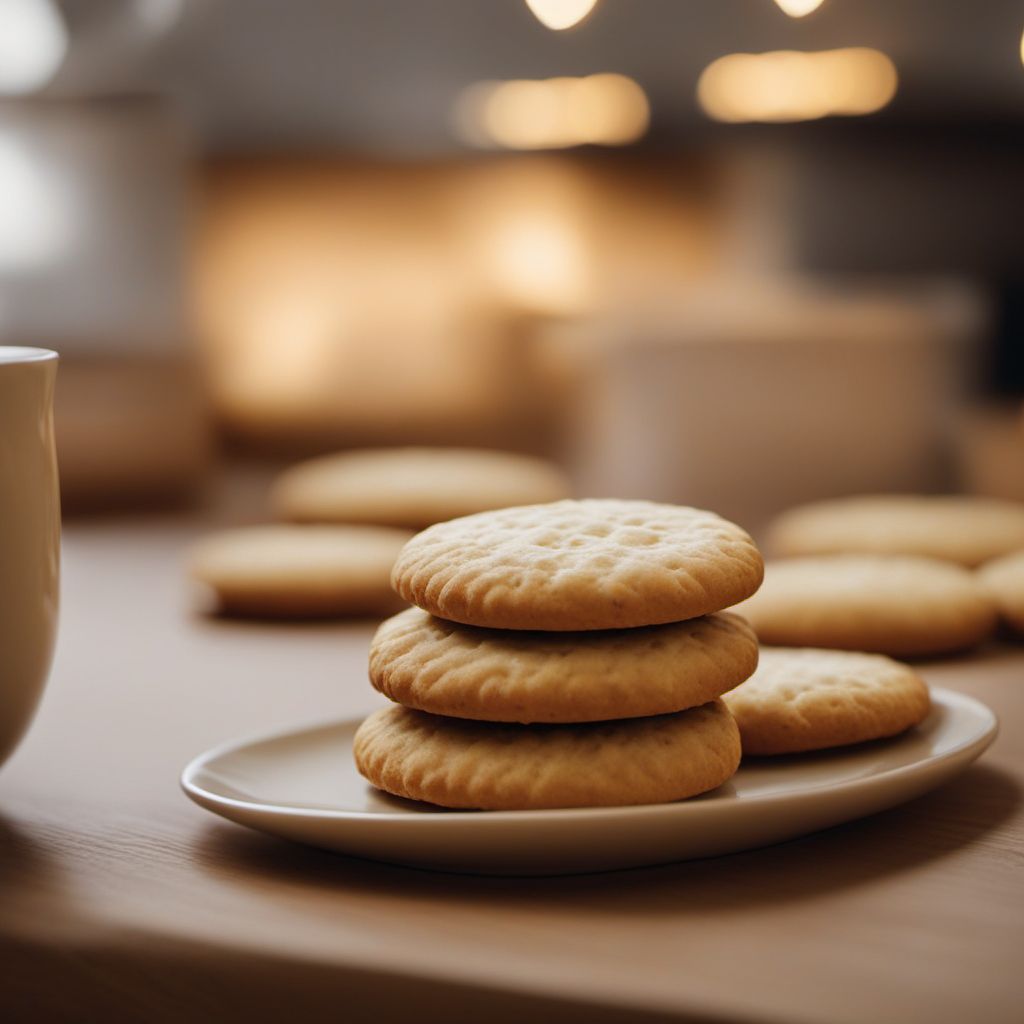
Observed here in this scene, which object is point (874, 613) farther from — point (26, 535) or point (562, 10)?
point (562, 10)

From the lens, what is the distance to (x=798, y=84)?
1576mm

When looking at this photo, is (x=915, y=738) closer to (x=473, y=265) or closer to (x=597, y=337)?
(x=597, y=337)

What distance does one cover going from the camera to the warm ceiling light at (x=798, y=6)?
1.31 m

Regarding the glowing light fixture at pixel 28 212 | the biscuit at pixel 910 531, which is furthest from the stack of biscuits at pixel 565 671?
the glowing light fixture at pixel 28 212

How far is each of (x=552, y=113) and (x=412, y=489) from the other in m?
0.71

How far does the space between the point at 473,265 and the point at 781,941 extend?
63.5 inches

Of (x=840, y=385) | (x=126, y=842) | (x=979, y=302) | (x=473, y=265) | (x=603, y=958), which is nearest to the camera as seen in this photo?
(x=603, y=958)

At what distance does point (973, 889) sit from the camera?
0.49m

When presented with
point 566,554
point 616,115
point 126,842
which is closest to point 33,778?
point 126,842

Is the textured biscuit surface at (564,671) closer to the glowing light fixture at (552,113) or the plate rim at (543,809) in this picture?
the plate rim at (543,809)

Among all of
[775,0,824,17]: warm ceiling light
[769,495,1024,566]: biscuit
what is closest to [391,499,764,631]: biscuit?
[769,495,1024,566]: biscuit

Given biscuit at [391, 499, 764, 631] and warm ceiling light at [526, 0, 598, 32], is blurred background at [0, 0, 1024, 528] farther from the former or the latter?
biscuit at [391, 499, 764, 631]

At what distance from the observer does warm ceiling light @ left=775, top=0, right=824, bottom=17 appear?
1.31 metres

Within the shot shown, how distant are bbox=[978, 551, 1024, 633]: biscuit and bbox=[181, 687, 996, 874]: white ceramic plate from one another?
35cm
